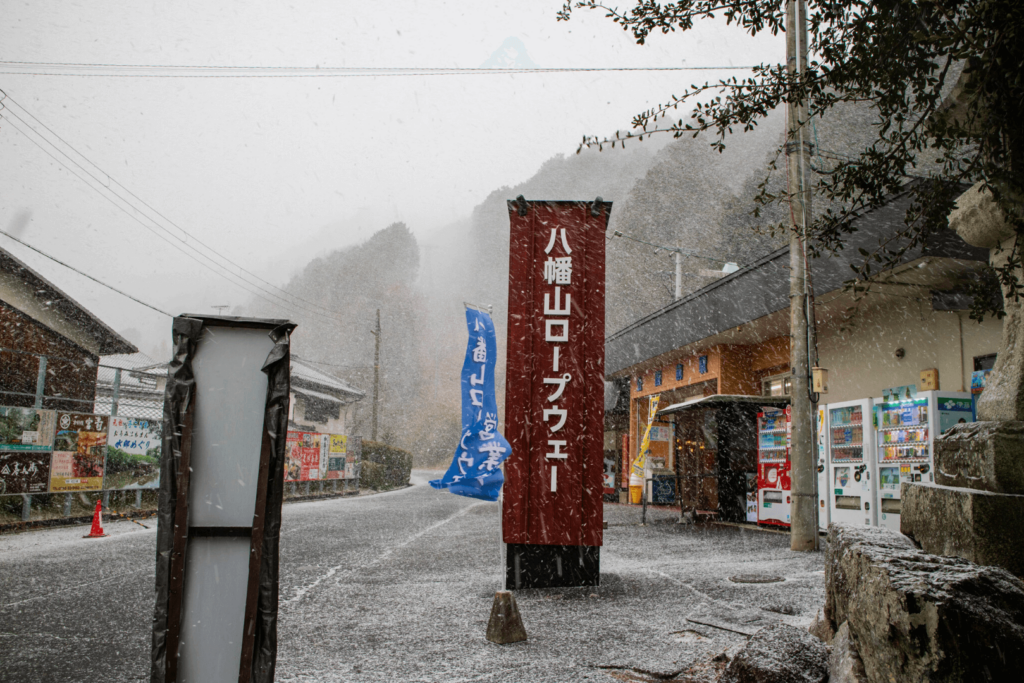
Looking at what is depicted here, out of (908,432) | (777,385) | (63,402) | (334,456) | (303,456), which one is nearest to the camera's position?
(908,432)

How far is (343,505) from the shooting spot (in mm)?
18906

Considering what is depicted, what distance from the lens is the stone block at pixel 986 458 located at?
2883 millimetres

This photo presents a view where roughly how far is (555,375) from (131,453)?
10593 millimetres

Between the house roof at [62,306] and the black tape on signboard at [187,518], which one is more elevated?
the house roof at [62,306]

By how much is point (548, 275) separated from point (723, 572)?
3712 mm

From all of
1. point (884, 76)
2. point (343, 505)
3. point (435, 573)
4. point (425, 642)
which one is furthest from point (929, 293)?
point (343, 505)

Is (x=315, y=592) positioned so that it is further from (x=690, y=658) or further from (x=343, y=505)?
(x=343, y=505)

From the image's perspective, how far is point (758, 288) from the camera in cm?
1149

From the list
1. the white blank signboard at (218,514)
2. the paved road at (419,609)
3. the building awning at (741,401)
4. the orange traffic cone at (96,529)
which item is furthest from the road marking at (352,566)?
the building awning at (741,401)

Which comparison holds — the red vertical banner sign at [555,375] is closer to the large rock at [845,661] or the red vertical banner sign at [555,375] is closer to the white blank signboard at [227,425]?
the large rock at [845,661]

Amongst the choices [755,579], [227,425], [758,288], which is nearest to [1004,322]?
[227,425]

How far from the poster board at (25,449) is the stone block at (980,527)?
12.5m

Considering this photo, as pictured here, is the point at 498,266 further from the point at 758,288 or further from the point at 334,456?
the point at 758,288

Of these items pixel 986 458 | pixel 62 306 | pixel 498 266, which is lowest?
pixel 986 458
